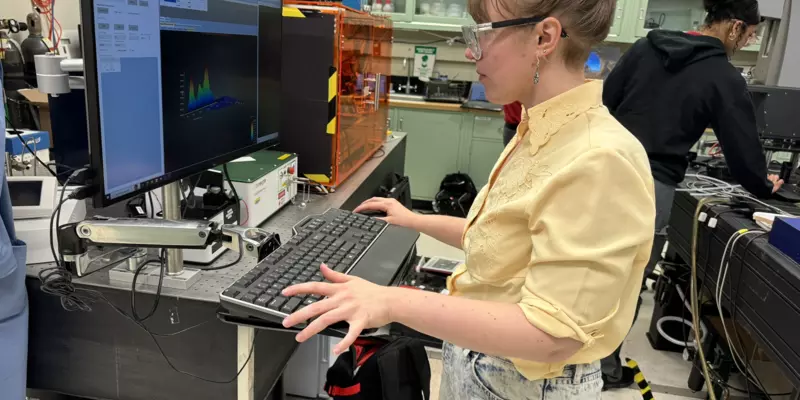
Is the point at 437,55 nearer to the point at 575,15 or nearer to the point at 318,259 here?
the point at 318,259

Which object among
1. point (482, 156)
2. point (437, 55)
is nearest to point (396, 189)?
point (482, 156)

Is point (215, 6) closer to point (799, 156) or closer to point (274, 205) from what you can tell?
point (274, 205)

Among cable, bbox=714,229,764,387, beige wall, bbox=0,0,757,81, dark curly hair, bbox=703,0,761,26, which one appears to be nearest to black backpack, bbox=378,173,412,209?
cable, bbox=714,229,764,387

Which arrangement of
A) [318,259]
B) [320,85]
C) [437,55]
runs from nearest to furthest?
[318,259] → [320,85] → [437,55]

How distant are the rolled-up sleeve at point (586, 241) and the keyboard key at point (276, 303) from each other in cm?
35

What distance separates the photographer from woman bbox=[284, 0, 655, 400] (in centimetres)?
66

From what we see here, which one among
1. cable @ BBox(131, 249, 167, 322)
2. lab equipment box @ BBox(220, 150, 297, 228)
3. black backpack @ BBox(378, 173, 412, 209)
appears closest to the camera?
cable @ BBox(131, 249, 167, 322)

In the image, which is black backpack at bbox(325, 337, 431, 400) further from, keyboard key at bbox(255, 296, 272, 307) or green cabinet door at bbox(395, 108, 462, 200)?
green cabinet door at bbox(395, 108, 462, 200)

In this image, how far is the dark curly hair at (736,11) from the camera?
82.3 inches

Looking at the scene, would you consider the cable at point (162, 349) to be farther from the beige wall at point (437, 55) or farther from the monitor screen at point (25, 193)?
the beige wall at point (437, 55)

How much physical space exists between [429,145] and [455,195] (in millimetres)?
434

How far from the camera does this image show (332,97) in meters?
1.70

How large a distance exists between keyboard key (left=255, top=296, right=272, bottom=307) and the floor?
132 cm

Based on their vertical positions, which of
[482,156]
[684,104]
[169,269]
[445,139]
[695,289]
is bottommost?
[695,289]
